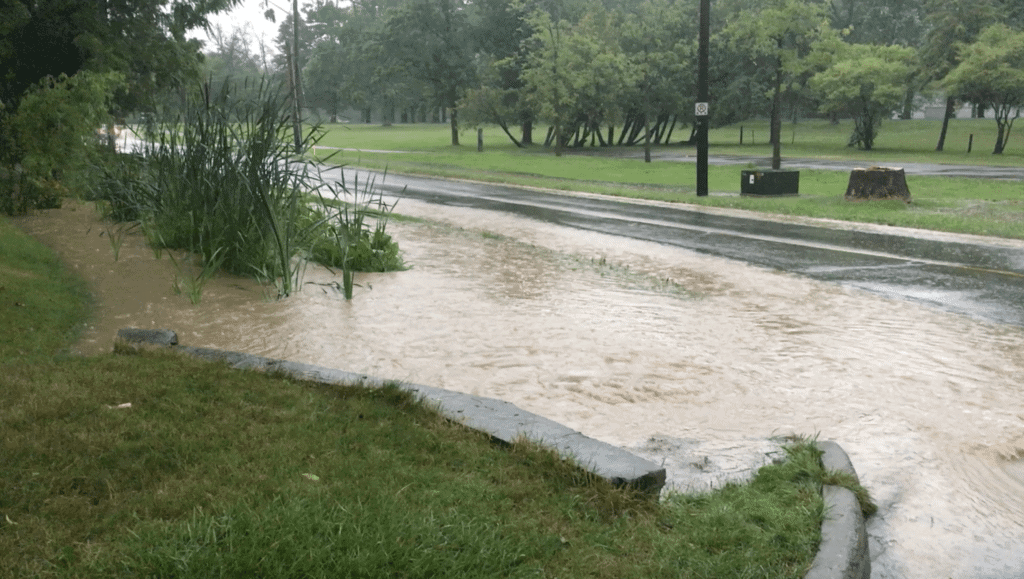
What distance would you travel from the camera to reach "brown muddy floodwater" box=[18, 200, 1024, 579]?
14.6 ft

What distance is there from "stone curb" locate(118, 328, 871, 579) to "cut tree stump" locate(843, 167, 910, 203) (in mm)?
16177

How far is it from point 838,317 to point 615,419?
3.88 metres

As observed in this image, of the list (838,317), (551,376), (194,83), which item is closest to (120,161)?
(194,83)

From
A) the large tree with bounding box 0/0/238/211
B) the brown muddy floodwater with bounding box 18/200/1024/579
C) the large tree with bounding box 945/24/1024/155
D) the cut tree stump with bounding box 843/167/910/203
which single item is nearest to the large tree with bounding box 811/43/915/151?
the large tree with bounding box 945/24/1024/155

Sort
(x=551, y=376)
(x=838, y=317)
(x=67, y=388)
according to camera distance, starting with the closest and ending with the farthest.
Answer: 1. (x=67, y=388)
2. (x=551, y=376)
3. (x=838, y=317)

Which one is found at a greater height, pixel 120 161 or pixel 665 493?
pixel 120 161

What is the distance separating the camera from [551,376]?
611 cm

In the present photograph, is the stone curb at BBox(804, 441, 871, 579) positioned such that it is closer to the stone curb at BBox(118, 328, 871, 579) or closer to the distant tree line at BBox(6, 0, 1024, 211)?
the stone curb at BBox(118, 328, 871, 579)

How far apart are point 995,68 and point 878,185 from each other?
2835cm

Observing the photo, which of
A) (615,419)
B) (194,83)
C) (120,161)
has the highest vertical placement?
(194,83)

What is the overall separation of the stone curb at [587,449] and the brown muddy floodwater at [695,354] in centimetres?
24

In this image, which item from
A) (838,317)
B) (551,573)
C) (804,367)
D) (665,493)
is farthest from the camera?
(838,317)

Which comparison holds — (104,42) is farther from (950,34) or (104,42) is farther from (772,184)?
(950,34)

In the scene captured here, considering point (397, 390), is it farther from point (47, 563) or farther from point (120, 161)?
point (120, 161)
